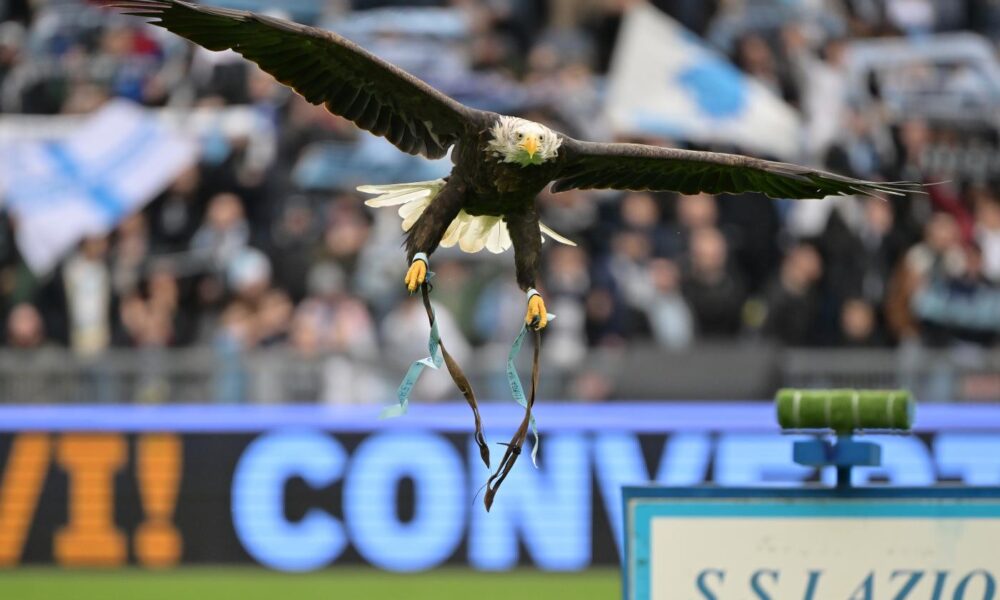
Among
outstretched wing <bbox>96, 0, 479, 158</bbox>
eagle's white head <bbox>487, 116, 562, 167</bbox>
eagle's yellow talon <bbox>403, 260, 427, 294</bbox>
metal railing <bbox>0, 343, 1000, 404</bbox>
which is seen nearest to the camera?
eagle's yellow talon <bbox>403, 260, 427, 294</bbox>

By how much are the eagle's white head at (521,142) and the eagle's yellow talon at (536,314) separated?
1.72ft

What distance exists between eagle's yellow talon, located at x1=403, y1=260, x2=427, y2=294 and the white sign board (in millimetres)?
1582

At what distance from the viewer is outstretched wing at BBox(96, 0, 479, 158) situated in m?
7.44

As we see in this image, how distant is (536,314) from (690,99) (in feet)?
27.3

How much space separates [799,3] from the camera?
52.9ft

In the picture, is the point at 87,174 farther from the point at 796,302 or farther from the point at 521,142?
the point at 521,142

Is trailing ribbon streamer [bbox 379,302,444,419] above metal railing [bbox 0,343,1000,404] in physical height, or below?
above

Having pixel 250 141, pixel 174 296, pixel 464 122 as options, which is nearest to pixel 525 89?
pixel 250 141

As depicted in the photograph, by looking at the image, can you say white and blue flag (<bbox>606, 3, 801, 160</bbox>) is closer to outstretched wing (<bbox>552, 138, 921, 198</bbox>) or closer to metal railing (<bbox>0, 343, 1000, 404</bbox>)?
metal railing (<bbox>0, 343, 1000, 404</bbox>)

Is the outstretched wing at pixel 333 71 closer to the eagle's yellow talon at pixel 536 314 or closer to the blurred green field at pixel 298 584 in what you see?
the eagle's yellow talon at pixel 536 314

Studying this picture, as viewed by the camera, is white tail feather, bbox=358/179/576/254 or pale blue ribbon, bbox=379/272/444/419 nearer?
→ pale blue ribbon, bbox=379/272/444/419

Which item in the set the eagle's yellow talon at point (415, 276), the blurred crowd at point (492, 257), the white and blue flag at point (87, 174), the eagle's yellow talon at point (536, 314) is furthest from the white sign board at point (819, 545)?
the white and blue flag at point (87, 174)

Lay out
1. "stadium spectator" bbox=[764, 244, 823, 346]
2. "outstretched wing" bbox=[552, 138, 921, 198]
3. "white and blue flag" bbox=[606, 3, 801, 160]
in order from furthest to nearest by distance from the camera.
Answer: "white and blue flag" bbox=[606, 3, 801, 160], "stadium spectator" bbox=[764, 244, 823, 346], "outstretched wing" bbox=[552, 138, 921, 198]

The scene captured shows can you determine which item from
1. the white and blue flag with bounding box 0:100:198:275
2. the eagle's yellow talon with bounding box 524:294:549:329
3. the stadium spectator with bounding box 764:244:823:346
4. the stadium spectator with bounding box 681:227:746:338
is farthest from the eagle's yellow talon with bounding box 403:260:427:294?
the white and blue flag with bounding box 0:100:198:275
